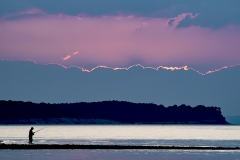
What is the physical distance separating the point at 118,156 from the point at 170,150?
35.6 feet

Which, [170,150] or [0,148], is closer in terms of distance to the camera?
[0,148]

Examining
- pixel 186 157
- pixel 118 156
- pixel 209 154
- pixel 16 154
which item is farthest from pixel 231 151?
pixel 16 154

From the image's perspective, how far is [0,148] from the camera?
6962 centimetres

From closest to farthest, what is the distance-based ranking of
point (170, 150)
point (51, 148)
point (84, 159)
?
point (84, 159), point (51, 148), point (170, 150)

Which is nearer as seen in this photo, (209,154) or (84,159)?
(84,159)

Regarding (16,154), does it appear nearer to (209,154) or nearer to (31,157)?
(31,157)

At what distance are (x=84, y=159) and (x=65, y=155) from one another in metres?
4.81

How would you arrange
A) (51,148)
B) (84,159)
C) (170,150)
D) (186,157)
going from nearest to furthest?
(84,159) < (186,157) < (51,148) < (170,150)

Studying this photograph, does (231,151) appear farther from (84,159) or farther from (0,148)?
(0,148)

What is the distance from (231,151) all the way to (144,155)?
11058 millimetres

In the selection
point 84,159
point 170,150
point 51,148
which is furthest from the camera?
point 170,150

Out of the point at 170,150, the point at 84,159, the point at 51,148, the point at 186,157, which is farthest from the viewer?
the point at 170,150

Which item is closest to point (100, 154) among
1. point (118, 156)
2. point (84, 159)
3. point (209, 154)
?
point (118, 156)

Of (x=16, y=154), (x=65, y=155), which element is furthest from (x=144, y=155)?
(x=16, y=154)
